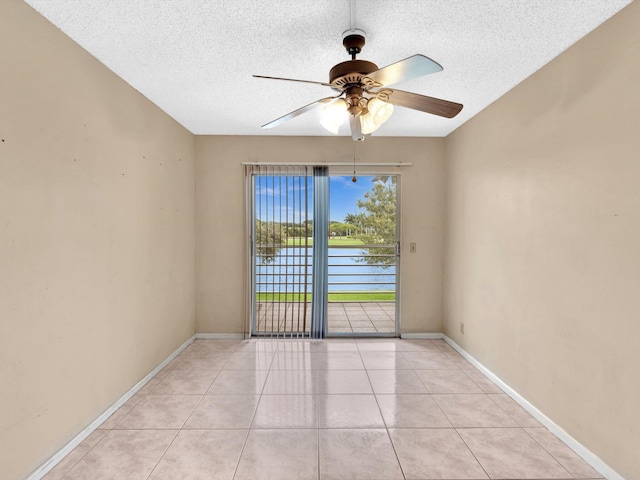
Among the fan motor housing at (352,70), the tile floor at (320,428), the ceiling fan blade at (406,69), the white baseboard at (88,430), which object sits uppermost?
the fan motor housing at (352,70)

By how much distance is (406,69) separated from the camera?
1.48 m

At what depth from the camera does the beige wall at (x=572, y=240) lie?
1.62 meters

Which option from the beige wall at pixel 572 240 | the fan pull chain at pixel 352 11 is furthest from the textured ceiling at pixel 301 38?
the beige wall at pixel 572 240

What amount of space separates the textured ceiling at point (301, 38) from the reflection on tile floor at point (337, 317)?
232cm

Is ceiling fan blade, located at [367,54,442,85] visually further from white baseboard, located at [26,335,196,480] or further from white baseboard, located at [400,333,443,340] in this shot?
white baseboard, located at [400,333,443,340]

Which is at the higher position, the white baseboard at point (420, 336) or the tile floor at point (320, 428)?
the white baseboard at point (420, 336)

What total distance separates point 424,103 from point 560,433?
2149 millimetres

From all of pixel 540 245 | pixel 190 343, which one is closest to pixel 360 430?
pixel 540 245

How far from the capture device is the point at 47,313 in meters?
1.75

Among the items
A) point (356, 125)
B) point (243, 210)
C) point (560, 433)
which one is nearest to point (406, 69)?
point (356, 125)

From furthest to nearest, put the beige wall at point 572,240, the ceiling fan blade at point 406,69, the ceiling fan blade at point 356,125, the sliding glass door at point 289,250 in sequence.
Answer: the sliding glass door at point 289,250 < the ceiling fan blade at point 356,125 < the beige wall at point 572,240 < the ceiling fan blade at point 406,69

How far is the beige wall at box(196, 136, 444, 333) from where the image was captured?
3877 mm

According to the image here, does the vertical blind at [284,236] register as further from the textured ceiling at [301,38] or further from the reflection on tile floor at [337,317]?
the textured ceiling at [301,38]

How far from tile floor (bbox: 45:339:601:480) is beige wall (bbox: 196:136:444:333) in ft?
2.77
